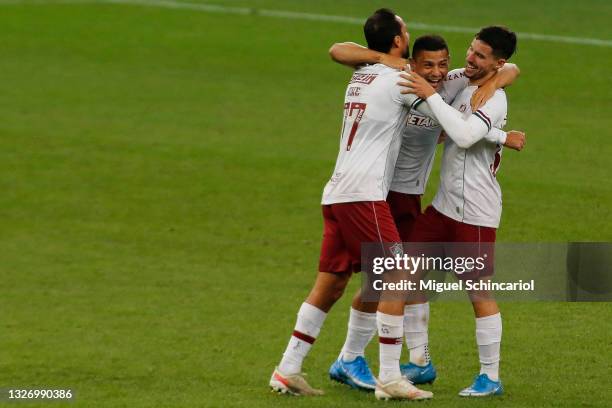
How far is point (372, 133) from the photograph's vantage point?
815cm

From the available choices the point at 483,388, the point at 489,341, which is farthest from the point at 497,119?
the point at 483,388

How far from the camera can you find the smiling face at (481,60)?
836cm

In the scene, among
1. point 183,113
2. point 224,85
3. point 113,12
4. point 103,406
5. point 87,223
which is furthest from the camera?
point 113,12

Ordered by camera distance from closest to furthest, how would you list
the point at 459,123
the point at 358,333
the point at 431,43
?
1. the point at 459,123
2. the point at 431,43
3. the point at 358,333

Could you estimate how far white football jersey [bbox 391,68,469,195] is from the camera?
8.62 m

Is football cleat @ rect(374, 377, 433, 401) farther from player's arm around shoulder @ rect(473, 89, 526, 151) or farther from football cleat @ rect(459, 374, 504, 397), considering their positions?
player's arm around shoulder @ rect(473, 89, 526, 151)

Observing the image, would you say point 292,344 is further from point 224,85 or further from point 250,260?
point 224,85

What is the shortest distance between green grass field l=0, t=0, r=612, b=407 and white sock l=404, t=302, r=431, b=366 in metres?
0.25

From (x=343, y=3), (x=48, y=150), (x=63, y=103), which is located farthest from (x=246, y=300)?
(x=343, y=3)

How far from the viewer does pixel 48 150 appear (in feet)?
60.4

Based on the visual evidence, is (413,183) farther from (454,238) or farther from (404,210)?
(454,238)

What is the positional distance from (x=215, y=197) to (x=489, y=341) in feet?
27.4

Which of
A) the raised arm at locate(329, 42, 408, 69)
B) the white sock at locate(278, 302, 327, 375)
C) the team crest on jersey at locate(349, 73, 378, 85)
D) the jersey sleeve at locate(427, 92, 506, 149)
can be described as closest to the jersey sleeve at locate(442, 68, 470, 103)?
the raised arm at locate(329, 42, 408, 69)

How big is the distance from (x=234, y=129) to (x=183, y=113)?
148cm
